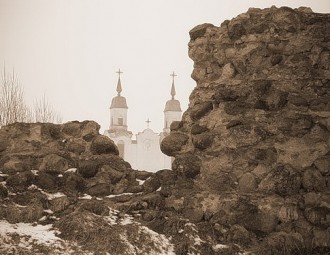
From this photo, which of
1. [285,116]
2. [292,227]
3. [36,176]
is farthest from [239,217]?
[36,176]

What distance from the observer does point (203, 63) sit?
367 centimetres

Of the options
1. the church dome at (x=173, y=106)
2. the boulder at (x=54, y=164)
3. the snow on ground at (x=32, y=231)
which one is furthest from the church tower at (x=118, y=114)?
the snow on ground at (x=32, y=231)

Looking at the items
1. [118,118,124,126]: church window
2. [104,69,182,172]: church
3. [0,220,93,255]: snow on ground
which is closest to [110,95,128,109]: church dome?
[118,118,124,126]: church window

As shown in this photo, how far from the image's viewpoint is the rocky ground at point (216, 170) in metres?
2.84

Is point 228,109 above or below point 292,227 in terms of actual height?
above

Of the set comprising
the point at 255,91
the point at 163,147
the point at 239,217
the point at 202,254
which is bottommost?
the point at 202,254

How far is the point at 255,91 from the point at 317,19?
828mm

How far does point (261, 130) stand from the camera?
3.22 metres

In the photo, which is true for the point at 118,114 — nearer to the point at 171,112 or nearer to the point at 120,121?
the point at 120,121

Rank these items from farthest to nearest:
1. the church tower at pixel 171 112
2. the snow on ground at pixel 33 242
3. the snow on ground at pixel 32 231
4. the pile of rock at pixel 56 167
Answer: the church tower at pixel 171 112, the pile of rock at pixel 56 167, the snow on ground at pixel 32 231, the snow on ground at pixel 33 242

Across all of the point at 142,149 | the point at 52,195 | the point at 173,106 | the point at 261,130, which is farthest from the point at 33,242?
the point at 173,106

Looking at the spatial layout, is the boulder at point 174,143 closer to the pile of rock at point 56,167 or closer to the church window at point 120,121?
the pile of rock at point 56,167

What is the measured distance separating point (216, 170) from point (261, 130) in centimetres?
50

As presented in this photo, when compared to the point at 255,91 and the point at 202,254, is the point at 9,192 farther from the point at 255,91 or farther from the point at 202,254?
the point at 255,91
